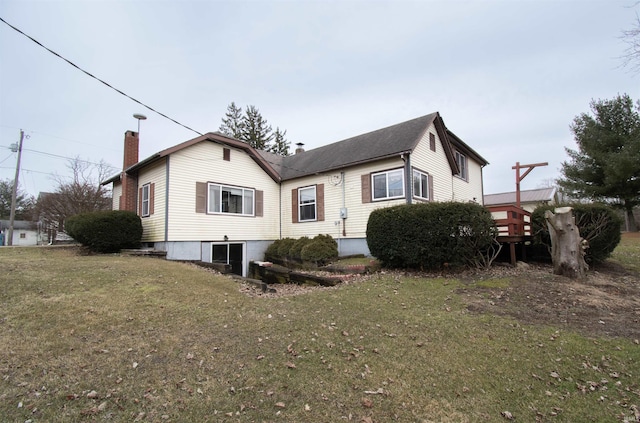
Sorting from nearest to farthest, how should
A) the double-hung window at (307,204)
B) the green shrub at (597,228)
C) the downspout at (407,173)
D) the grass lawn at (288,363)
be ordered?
the grass lawn at (288,363)
the green shrub at (597,228)
the downspout at (407,173)
the double-hung window at (307,204)

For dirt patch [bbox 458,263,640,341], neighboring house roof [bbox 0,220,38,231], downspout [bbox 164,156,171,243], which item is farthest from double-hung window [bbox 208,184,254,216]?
neighboring house roof [bbox 0,220,38,231]

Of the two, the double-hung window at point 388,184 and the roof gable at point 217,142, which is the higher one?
the roof gable at point 217,142

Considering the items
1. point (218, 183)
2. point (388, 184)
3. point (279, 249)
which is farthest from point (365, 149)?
point (218, 183)

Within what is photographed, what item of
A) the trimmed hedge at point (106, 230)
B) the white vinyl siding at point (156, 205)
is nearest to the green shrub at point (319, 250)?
the white vinyl siding at point (156, 205)

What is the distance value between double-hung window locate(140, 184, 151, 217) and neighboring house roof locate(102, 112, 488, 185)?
0.95 meters

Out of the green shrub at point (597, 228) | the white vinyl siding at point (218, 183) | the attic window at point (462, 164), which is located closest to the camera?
the green shrub at point (597, 228)

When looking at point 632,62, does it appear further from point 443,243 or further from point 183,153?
point 183,153

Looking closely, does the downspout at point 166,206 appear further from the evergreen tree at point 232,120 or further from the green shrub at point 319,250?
the evergreen tree at point 232,120

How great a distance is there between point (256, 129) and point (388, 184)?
29.5 metres

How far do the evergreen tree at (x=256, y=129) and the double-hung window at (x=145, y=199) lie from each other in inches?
990

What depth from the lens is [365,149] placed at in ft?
46.3

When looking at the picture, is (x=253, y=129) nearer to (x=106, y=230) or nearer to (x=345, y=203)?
(x=345, y=203)

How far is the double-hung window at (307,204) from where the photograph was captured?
590 inches

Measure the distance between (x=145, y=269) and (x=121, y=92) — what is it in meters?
4.50
